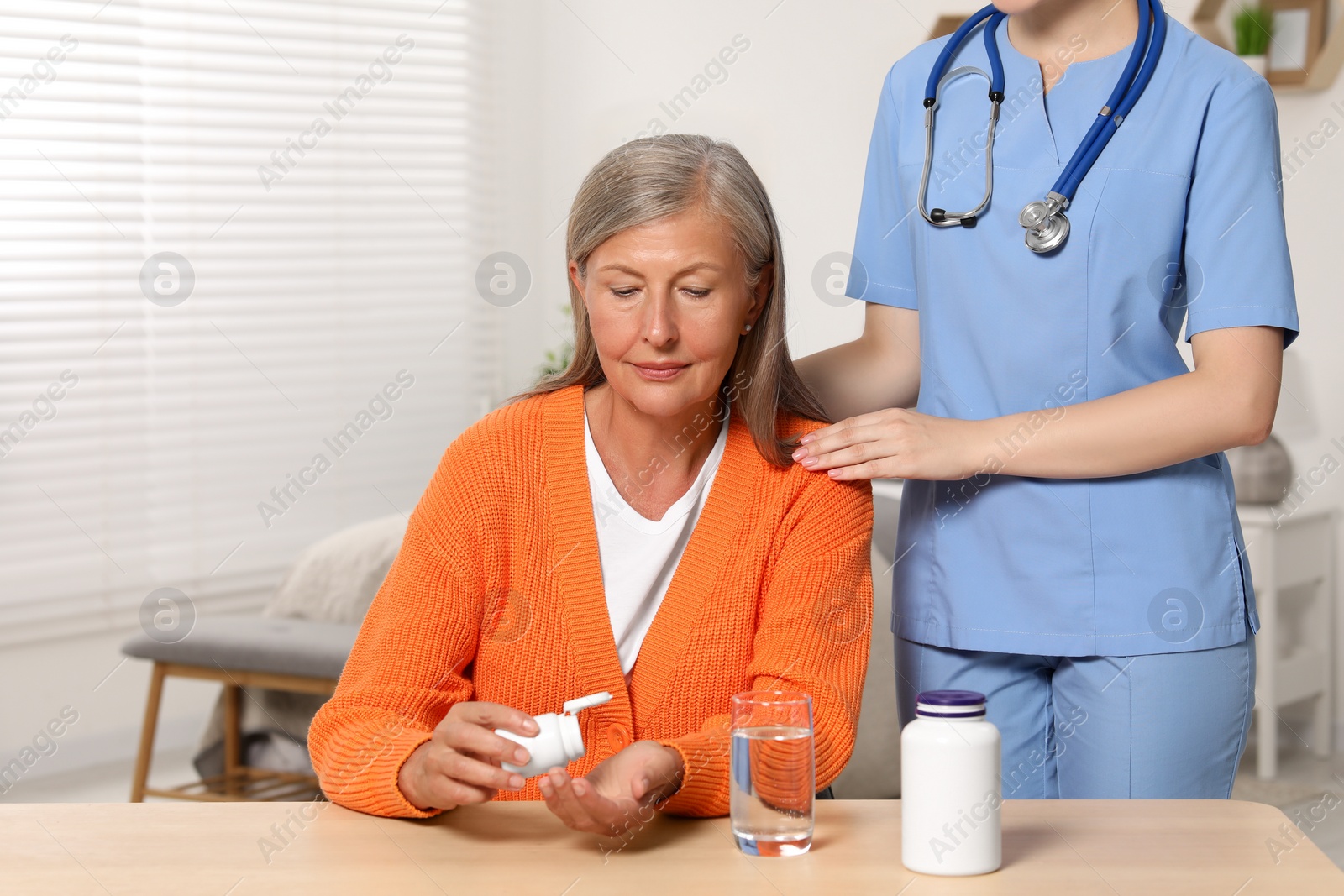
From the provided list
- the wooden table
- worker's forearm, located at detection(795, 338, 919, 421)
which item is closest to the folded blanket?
worker's forearm, located at detection(795, 338, 919, 421)

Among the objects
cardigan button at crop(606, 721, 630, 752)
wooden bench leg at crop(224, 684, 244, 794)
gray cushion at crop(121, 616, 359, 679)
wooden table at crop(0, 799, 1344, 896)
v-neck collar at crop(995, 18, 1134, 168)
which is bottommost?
wooden bench leg at crop(224, 684, 244, 794)

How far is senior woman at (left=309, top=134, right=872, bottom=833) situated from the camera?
1171 millimetres

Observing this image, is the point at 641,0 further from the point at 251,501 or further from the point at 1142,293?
the point at 1142,293

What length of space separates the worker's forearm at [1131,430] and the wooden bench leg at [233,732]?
2.15 metres

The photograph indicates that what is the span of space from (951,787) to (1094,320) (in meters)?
0.57

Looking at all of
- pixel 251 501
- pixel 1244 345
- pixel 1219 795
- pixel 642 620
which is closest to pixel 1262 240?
pixel 1244 345

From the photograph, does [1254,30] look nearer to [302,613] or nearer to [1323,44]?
[1323,44]

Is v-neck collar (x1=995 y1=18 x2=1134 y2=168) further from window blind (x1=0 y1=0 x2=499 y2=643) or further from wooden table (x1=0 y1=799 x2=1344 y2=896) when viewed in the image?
window blind (x1=0 y1=0 x2=499 y2=643)

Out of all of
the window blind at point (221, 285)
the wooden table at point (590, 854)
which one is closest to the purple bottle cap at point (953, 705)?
the wooden table at point (590, 854)

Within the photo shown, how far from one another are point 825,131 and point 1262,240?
2.83 meters

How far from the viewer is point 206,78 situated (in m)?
3.72

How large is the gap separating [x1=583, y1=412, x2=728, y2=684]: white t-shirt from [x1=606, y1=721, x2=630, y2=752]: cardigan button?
0.15 feet

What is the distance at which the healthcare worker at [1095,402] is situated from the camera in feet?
4.04

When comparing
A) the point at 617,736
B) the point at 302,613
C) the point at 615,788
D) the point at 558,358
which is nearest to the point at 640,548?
the point at 617,736
